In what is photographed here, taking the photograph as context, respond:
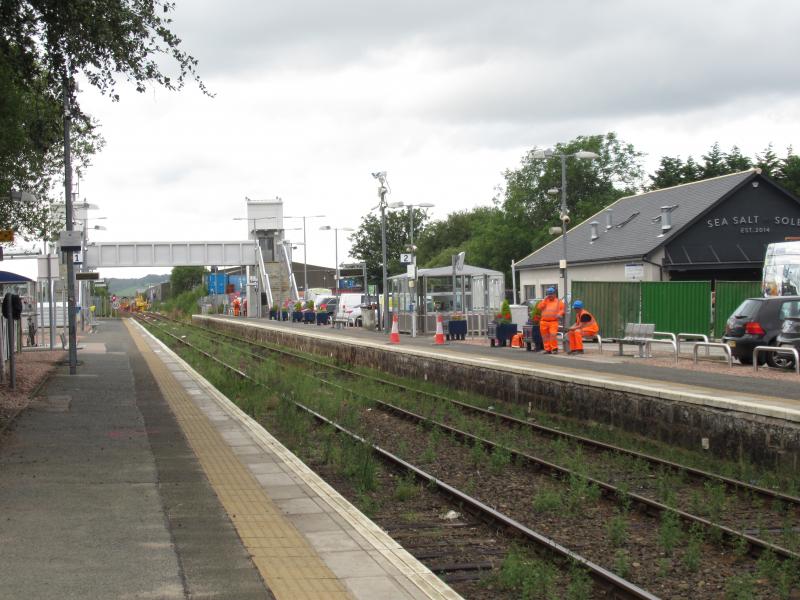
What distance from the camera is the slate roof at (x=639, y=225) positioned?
40875 millimetres

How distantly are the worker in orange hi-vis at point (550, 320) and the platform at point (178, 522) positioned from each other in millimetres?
12308

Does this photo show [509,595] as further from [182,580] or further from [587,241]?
[587,241]

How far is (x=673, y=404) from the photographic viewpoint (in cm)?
1328

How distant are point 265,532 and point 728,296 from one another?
76.2 feet

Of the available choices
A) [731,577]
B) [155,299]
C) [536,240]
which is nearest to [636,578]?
[731,577]

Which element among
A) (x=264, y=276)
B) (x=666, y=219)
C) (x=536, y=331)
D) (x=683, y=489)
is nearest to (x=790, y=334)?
(x=536, y=331)

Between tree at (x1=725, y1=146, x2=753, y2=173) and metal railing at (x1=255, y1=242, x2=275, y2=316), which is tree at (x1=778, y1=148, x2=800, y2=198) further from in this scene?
metal railing at (x1=255, y1=242, x2=275, y2=316)

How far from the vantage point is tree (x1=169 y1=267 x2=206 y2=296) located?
489 ft

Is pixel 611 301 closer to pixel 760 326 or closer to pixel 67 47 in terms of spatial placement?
pixel 760 326

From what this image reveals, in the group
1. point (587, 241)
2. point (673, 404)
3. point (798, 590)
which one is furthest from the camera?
point (587, 241)

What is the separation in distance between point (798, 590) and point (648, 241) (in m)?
35.3

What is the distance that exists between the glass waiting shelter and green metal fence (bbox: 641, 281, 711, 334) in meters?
8.00

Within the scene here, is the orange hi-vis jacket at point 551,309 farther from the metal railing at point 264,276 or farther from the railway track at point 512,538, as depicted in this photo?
the metal railing at point 264,276

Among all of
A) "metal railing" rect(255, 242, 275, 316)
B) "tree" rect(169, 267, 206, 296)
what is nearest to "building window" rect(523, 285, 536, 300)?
"metal railing" rect(255, 242, 275, 316)
